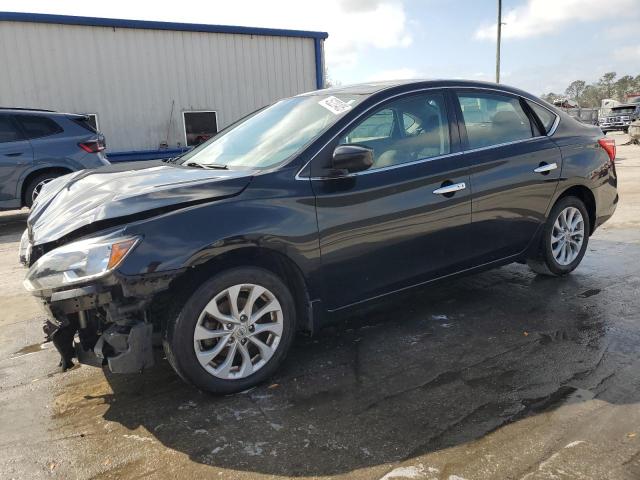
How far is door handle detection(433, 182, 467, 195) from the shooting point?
3679 mm

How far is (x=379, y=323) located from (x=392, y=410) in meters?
1.24

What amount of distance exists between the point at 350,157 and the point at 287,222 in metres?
0.54

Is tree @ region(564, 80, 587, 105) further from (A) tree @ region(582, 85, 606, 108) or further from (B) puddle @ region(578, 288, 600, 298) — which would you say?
(B) puddle @ region(578, 288, 600, 298)

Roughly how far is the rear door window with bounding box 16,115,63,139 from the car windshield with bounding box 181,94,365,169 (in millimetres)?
5391

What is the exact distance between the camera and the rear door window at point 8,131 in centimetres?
817

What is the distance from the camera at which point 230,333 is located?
2.95m

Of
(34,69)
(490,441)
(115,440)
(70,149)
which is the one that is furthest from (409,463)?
(34,69)

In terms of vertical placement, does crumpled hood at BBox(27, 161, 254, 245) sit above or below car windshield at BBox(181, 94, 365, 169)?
below

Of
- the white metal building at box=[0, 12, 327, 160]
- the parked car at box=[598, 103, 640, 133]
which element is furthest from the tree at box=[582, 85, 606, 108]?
the white metal building at box=[0, 12, 327, 160]

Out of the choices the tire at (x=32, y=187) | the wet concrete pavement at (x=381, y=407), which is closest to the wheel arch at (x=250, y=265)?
the wet concrete pavement at (x=381, y=407)

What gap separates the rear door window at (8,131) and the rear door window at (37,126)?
0.12m

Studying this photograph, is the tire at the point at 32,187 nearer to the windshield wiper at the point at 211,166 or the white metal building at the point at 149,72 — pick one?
the white metal building at the point at 149,72

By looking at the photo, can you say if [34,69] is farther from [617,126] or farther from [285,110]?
[617,126]

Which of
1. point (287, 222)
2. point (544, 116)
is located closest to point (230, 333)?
point (287, 222)
